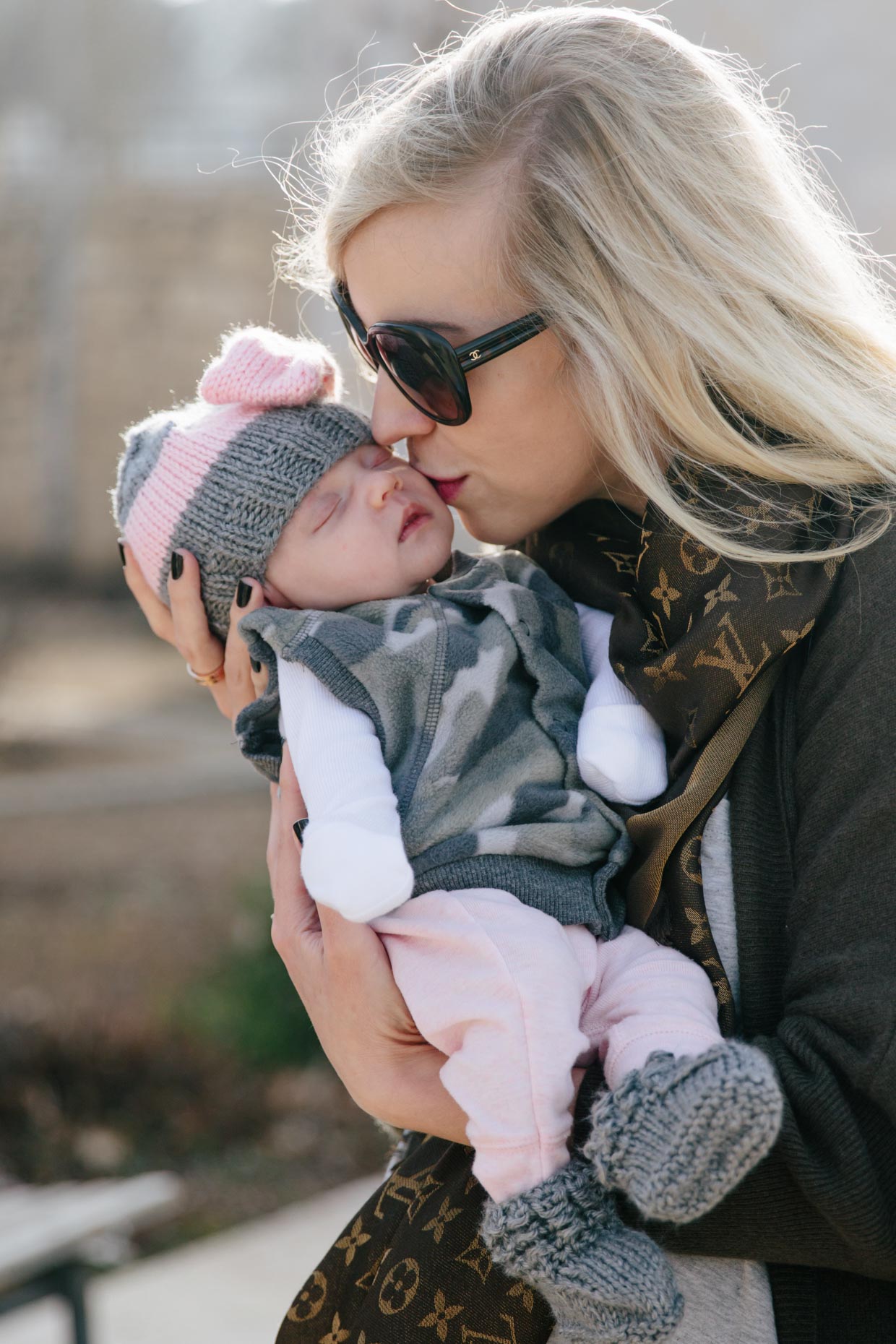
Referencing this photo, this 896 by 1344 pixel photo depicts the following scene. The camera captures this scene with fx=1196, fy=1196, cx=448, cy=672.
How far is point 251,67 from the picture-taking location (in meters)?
9.71

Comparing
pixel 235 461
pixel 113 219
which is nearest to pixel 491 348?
pixel 235 461

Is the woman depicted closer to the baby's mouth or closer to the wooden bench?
the baby's mouth

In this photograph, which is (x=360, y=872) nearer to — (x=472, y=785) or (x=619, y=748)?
(x=472, y=785)

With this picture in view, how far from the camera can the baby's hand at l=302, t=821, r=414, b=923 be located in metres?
1.47

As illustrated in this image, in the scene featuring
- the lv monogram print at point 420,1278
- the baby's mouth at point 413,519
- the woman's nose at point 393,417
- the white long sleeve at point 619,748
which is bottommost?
the lv monogram print at point 420,1278

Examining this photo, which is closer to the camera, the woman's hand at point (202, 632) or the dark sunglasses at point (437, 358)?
the dark sunglasses at point (437, 358)

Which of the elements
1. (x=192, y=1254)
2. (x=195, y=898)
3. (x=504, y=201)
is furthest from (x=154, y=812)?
(x=504, y=201)

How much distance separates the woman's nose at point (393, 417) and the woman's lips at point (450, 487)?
9 cm

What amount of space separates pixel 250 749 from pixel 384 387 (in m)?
0.64

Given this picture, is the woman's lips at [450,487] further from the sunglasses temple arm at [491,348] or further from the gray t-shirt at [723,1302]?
the gray t-shirt at [723,1302]

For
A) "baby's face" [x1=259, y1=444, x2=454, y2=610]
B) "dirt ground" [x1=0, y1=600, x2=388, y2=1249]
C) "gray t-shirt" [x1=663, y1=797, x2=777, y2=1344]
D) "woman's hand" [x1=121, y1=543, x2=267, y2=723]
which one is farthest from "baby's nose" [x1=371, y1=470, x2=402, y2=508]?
"dirt ground" [x1=0, y1=600, x2=388, y2=1249]

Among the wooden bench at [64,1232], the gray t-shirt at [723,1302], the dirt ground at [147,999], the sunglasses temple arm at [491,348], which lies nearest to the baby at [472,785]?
the gray t-shirt at [723,1302]

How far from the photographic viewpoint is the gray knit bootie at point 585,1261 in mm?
1356

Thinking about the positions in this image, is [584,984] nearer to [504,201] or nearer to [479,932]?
[479,932]
